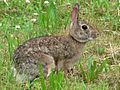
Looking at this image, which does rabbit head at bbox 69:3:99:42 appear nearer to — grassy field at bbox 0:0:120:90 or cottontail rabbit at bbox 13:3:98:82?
cottontail rabbit at bbox 13:3:98:82

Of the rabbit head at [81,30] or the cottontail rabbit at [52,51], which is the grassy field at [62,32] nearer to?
the cottontail rabbit at [52,51]

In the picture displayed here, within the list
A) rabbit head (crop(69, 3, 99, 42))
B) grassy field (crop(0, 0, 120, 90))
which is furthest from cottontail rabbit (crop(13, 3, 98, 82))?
grassy field (crop(0, 0, 120, 90))

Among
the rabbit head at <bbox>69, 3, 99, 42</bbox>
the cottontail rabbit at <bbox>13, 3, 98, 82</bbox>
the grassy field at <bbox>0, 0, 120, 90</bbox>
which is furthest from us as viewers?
the rabbit head at <bbox>69, 3, 99, 42</bbox>

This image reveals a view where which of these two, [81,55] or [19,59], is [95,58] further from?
[19,59]

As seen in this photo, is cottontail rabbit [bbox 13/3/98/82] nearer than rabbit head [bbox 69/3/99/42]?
Yes

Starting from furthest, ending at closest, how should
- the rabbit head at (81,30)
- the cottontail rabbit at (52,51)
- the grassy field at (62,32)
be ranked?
the rabbit head at (81,30)
the cottontail rabbit at (52,51)
the grassy field at (62,32)

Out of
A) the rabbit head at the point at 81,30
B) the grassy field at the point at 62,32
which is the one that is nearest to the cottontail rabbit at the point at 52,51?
the rabbit head at the point at 81,30
